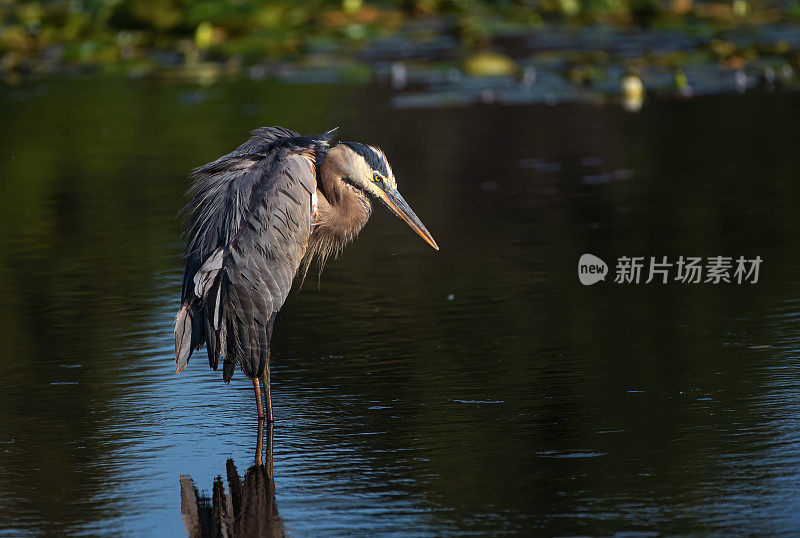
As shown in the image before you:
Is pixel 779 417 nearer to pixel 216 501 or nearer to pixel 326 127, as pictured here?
pixel 216 501

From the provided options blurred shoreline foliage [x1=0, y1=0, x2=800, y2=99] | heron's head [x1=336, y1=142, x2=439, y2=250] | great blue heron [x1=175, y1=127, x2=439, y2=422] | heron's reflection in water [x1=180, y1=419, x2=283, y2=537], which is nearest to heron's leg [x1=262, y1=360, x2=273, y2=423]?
great blue heron [x1=175, y1=127, x2=439, y2=422]

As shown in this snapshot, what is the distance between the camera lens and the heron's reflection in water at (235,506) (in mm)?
4602

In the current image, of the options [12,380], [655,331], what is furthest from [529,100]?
[12,380]

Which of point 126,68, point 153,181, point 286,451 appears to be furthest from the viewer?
point 126,68

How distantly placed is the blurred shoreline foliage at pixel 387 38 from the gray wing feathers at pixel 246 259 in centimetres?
1023

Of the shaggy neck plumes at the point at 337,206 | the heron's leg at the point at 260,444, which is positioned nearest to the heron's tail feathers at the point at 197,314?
the heron's leg at the point at 260,444

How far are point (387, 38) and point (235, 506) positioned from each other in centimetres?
1497

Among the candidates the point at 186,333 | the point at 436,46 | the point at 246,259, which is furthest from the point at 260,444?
the point at 436,46

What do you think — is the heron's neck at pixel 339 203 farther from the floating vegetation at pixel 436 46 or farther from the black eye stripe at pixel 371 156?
the floating vegetation at pixel 436 46

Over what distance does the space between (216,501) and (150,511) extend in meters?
0.23

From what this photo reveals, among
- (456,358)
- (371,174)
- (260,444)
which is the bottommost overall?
(456,358)

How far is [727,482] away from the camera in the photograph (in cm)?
484

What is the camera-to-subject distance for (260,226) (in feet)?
19.4

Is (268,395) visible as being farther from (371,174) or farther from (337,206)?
(371,174)
